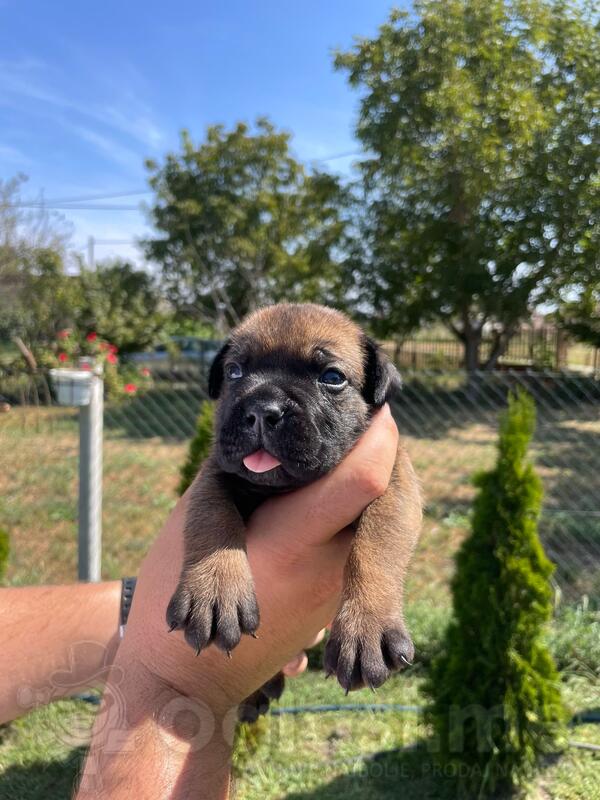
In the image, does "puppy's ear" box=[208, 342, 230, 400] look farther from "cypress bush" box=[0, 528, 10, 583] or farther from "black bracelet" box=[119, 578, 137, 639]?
"cypress bush" box=[0, 528, 10, 583]

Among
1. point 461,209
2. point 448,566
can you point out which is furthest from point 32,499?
point 461,209

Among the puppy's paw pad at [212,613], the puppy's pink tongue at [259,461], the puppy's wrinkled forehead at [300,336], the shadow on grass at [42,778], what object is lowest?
the shadow on grass at [42,778]

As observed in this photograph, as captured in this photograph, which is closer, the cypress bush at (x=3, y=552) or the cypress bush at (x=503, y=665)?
the cypress bush at (x=503, y=665)

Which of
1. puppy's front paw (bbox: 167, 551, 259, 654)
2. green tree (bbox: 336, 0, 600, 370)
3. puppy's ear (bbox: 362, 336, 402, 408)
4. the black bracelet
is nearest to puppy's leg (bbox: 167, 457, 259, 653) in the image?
puppy's front paw (bbox: 167, 551, 259, 654)

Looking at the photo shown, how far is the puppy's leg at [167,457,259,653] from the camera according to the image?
164cm

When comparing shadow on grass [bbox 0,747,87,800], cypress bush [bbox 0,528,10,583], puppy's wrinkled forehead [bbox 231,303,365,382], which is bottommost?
shadow on grass [bbox 0,747,87,800]

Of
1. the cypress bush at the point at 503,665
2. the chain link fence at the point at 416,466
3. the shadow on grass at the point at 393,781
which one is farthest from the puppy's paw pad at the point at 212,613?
the chain link fence at the point at 416,466

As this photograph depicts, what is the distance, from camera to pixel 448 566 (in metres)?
6.34

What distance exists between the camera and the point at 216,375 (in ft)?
7.84

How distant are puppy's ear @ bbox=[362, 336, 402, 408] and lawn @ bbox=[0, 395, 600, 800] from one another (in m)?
2.35

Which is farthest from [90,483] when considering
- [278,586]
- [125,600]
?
[278,586]

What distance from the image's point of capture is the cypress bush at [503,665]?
3.25 m

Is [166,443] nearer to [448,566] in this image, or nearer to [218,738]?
[448,566]

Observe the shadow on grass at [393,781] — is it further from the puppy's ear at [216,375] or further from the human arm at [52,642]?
the puppy's ear at [216,375]
